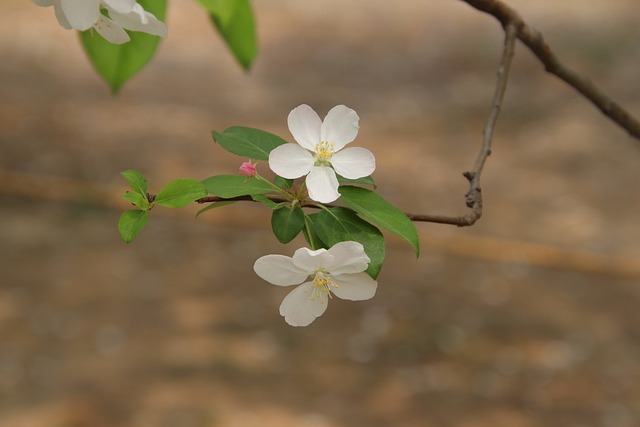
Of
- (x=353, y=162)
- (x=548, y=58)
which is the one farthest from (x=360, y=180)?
(x=548, y=58)

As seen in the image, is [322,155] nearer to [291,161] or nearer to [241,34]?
[291,161]

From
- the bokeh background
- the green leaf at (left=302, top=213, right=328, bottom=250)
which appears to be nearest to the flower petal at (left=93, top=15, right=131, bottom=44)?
the green leaf at (left=302, top=213, right=328, bottom=250)

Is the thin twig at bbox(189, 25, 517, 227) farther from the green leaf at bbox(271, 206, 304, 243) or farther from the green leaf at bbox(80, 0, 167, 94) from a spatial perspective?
the green leaf at bbox(80, 0, 167, 94)

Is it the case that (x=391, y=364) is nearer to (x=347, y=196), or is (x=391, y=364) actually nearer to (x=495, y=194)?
(x=495, y=194)

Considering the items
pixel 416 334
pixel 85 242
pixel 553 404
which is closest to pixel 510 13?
pixel 553 404

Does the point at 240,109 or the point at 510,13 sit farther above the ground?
the point at 240,109

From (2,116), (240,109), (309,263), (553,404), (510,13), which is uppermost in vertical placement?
(240,109)
